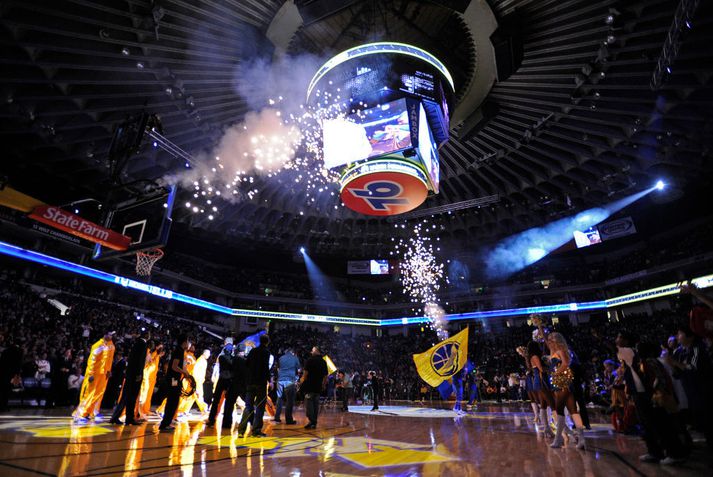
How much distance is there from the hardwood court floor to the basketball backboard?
4.59 meters

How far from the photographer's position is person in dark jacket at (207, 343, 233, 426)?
28.9ft

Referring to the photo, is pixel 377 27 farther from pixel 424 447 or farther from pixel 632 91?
pixel 424 447

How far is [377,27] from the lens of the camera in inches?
602

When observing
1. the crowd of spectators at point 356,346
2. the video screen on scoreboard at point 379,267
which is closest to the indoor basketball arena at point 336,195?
the crowd of spectators at point 356,346

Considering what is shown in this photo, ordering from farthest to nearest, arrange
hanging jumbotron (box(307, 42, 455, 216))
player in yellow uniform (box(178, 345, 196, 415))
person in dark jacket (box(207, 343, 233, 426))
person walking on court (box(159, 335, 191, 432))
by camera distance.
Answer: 1. hanging jumbotron (box(307, 42, 455, 216))
2. player in yellow uniform (box(178, 345, 196, 415))
3. person in dark jacket (box(207, 343, 233, 426))
4. person walking on court (box(159, 335, 191, 432))

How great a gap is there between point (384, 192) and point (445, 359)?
7952 mm

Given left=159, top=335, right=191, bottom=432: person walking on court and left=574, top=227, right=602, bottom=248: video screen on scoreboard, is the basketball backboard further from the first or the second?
left=574, top=227, right=602, bottom=248: video screen on scoreboard

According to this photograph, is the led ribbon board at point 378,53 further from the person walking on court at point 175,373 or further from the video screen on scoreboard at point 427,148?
the person walking on court at point 175,373

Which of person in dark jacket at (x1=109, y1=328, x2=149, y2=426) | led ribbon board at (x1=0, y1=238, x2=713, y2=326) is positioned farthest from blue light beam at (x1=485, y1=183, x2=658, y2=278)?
person in dark jacket at (x1=109, y1=328, x2=149, y2=426)

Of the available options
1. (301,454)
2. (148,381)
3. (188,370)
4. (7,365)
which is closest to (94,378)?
(148,381)

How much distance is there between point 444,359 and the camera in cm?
1617

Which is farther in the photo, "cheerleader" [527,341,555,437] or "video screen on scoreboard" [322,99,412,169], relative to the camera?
"video screen on scoreboard" [322,99,412,169]

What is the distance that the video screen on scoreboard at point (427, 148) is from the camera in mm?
12698

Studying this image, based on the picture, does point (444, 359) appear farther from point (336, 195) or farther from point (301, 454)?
point (301, 454)
